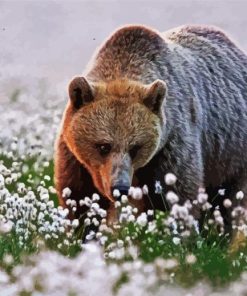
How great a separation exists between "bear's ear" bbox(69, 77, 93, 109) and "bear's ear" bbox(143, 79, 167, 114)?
36 centimetres

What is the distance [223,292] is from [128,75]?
239cm

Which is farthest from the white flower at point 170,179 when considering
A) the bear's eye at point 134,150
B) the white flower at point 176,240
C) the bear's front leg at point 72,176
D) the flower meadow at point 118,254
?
the bear's front leg at point 72,176

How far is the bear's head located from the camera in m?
6.31

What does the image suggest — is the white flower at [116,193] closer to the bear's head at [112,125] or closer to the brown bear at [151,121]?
Result: the brown bear at [151,121]

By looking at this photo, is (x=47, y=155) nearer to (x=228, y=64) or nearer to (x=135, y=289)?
(x=228, y=64)

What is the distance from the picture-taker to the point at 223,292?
4602 mm

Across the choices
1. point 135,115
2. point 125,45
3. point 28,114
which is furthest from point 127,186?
point 28,114

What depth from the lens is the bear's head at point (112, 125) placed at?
Result: 20.7 feet

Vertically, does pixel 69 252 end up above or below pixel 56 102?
above

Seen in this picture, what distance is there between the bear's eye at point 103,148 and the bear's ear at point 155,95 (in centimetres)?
41

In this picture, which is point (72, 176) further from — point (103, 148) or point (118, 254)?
point (118, 254)

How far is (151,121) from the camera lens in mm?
6461

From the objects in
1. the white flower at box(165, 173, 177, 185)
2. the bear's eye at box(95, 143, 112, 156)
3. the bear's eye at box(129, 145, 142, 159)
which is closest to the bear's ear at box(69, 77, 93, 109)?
the bear's eye at box(95, 143, 112, 156)

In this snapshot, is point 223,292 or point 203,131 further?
point 203,131
